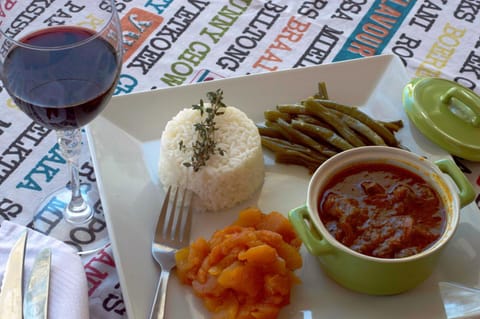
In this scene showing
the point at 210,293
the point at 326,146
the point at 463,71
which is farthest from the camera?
the point at 463,71

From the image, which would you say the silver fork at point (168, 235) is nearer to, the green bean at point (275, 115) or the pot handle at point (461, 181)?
the green bean at point (275, 115)

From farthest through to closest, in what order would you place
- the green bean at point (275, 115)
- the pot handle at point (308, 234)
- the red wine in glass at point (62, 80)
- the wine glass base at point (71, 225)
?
1. the green bean at point (275, 115)
2. the wine glass base at point (71, 225)
3. the pot handle at point (308, 234)
4. the red wine in glass at point (62, 80)

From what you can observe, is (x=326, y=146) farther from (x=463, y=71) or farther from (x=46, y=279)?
(x=46, y=279)

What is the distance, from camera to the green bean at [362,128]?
1.97 metres

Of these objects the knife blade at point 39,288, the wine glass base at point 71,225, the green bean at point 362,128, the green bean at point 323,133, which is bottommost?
the wine glass base at point 71,225

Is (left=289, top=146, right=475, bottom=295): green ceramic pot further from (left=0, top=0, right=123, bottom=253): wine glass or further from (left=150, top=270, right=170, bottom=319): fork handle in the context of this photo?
(left=0, top=0, right=123, bottom=253): wine glass

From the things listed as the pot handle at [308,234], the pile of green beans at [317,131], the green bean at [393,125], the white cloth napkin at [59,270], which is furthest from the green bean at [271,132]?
the white cloth napkin at [59,270]

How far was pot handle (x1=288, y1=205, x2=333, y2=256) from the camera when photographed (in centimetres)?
157

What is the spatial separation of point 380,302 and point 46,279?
2.61ft

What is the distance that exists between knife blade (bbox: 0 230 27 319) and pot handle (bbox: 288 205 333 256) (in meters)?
0.65

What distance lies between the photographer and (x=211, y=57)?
96.0 inches

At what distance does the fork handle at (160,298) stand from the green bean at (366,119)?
75cm

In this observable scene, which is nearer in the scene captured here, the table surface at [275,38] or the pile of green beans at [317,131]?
the pile of green beans at [317,131]

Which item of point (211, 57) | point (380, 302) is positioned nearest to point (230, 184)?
point (380, 302)
